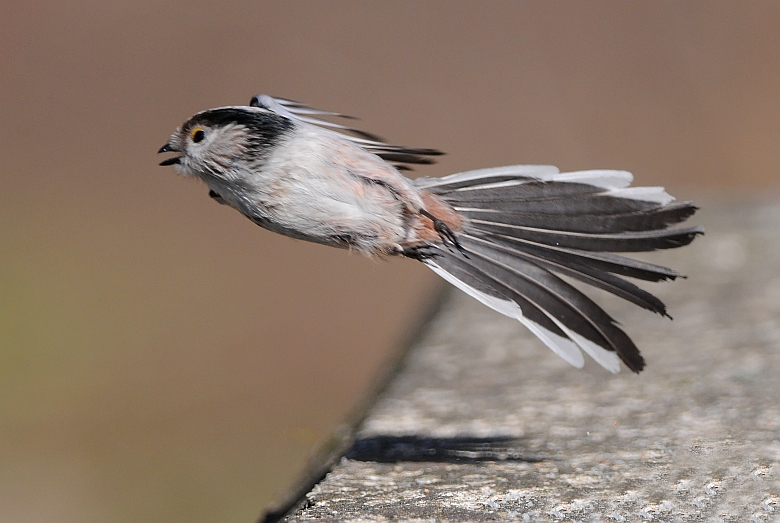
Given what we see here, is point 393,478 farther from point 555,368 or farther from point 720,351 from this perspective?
point 720,351

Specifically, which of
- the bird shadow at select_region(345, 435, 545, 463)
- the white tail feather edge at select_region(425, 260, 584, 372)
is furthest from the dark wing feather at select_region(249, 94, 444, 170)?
the bird shadow at select_region(345, 435, 545, 463)

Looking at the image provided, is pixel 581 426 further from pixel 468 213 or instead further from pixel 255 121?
pixel 255 121

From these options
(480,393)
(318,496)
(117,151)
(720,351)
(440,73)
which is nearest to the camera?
(318,496)

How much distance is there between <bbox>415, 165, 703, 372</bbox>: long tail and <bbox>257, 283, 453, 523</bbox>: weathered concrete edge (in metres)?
0.67

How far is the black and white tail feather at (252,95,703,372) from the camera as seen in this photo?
262cm

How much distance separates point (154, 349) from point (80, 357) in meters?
0.51

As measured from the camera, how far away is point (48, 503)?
458cm

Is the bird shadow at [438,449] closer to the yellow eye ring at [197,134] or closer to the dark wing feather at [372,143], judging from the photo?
the dark wing feather at [372,143]

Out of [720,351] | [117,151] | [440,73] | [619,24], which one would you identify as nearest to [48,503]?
[720,351]

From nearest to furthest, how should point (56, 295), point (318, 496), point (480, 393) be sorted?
point (318, 496) → point (480, 393) → point (56, 295)

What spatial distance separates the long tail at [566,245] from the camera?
262cm

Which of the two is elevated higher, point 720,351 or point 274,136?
point 274,136

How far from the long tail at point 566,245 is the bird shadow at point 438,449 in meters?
0.32

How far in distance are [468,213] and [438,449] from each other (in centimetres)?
70
